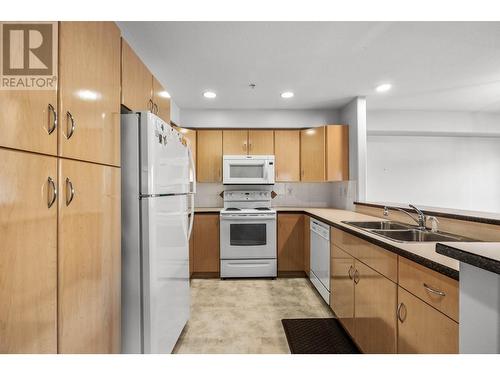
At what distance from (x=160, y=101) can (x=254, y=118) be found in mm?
1985

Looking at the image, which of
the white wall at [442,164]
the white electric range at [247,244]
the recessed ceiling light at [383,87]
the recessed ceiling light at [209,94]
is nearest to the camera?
the recessed ceiling light at [383,87]

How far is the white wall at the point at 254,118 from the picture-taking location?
379cm

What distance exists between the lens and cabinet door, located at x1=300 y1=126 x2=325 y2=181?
364 centimetres

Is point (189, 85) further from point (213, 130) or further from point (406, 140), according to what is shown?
point (406, 140)

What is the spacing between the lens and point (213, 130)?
12.5 ft

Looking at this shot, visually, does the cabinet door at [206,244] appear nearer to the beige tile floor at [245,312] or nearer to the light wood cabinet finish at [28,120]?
the beige tile floor at [245,312]

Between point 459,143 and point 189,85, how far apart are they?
4.31 metres

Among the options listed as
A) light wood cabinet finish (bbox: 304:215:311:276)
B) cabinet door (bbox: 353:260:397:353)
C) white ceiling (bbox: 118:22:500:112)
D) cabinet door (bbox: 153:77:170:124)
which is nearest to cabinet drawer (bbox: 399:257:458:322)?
cabinet door (bbox: 353:260:397:353)

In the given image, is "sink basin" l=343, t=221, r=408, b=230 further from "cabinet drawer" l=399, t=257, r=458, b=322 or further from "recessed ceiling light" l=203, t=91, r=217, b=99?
"recessed ceiling light" l=203, t=91, r=217, b=99

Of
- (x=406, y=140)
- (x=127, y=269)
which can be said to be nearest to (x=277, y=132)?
(x=406, y=140)

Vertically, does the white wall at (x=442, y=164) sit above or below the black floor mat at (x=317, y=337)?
above

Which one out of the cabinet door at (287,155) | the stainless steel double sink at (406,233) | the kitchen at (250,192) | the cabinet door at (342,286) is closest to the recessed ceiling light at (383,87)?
the kitchen at (250,192)

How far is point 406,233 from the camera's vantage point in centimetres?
202

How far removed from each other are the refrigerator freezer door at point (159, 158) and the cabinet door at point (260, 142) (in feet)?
6.33
